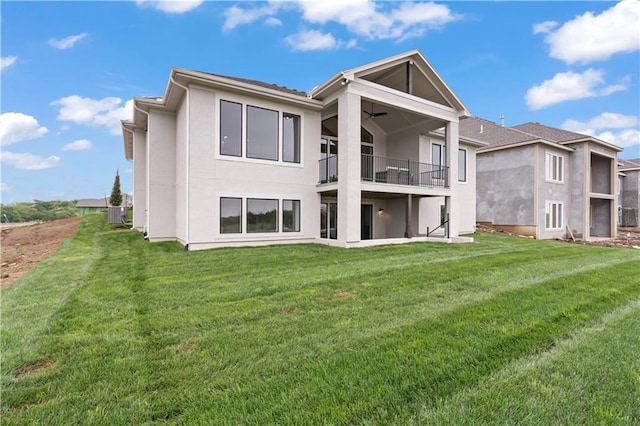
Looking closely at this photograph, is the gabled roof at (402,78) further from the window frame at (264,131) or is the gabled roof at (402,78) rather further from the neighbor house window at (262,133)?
the neighbor house window at (262,133)

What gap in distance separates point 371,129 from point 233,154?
7.62m

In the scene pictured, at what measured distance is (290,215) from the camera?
12031 millimetres

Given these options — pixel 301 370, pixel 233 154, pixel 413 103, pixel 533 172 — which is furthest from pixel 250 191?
pixel 533 172

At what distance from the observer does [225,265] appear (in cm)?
780

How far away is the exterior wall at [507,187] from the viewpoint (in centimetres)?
2002

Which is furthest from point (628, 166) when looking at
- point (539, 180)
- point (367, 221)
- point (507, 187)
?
point (367, 221)

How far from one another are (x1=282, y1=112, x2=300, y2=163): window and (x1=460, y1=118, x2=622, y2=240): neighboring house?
1384 centimetres

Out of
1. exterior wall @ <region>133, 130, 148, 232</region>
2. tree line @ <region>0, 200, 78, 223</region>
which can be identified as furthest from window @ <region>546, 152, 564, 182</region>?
tree line @ <region>0, 200, 78, 223</region>

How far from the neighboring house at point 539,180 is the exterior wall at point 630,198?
14.3 metres

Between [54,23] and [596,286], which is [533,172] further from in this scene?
[54,23]

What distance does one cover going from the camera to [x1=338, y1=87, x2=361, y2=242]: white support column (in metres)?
11.4

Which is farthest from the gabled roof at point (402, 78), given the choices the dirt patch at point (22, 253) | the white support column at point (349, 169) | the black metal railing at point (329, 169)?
the dirt patch at point (22, 253)

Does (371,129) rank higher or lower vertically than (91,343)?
higher

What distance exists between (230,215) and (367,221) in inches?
283
